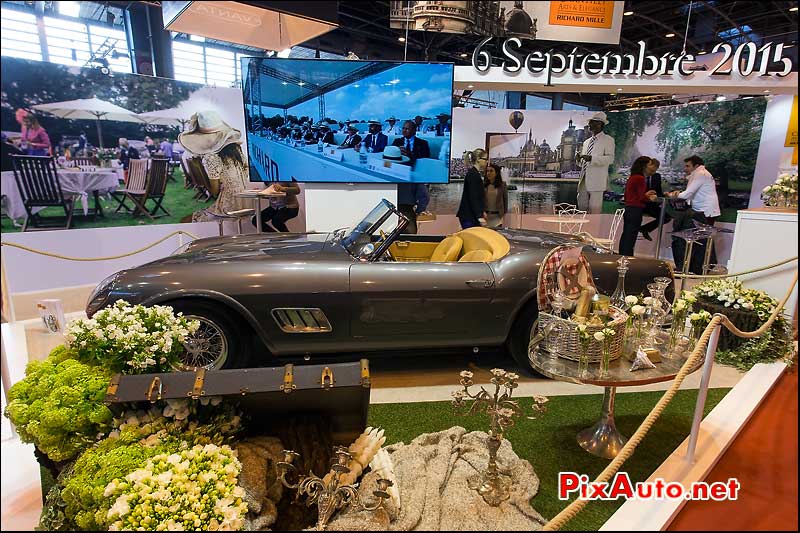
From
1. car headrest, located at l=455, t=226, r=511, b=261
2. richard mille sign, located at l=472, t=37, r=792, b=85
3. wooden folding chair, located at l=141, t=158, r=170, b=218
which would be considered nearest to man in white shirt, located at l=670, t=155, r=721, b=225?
richard mille sign, located at l=472, t=37, r=792, b=85

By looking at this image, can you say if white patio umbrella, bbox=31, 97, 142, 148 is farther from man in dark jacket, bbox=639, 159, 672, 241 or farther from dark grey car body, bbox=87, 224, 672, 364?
man in dark jacket, bbox=639, 159, 672, 241

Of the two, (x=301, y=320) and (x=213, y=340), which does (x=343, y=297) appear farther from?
(x=213, y=340)

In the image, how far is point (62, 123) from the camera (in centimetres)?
474

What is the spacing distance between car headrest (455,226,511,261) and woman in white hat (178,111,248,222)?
13.2 feet

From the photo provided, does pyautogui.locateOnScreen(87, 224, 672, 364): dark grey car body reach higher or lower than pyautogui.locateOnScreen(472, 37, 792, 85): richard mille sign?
lower

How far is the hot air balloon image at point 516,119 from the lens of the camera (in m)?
7.21

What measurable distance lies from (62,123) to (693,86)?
7.80m

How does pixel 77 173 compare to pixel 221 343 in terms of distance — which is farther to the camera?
pixel 77 173

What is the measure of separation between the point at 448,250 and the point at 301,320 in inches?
49.1

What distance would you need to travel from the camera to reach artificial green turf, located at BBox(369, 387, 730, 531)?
1893 millimetres

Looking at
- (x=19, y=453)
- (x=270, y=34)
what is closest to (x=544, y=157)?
(x=270, y=34)

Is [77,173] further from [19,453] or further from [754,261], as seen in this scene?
[754,261]

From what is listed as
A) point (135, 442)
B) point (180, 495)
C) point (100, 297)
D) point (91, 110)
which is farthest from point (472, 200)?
point (180, 495)

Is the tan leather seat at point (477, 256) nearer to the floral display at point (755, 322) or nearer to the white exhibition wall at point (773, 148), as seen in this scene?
the floral display at point (755, 322)
